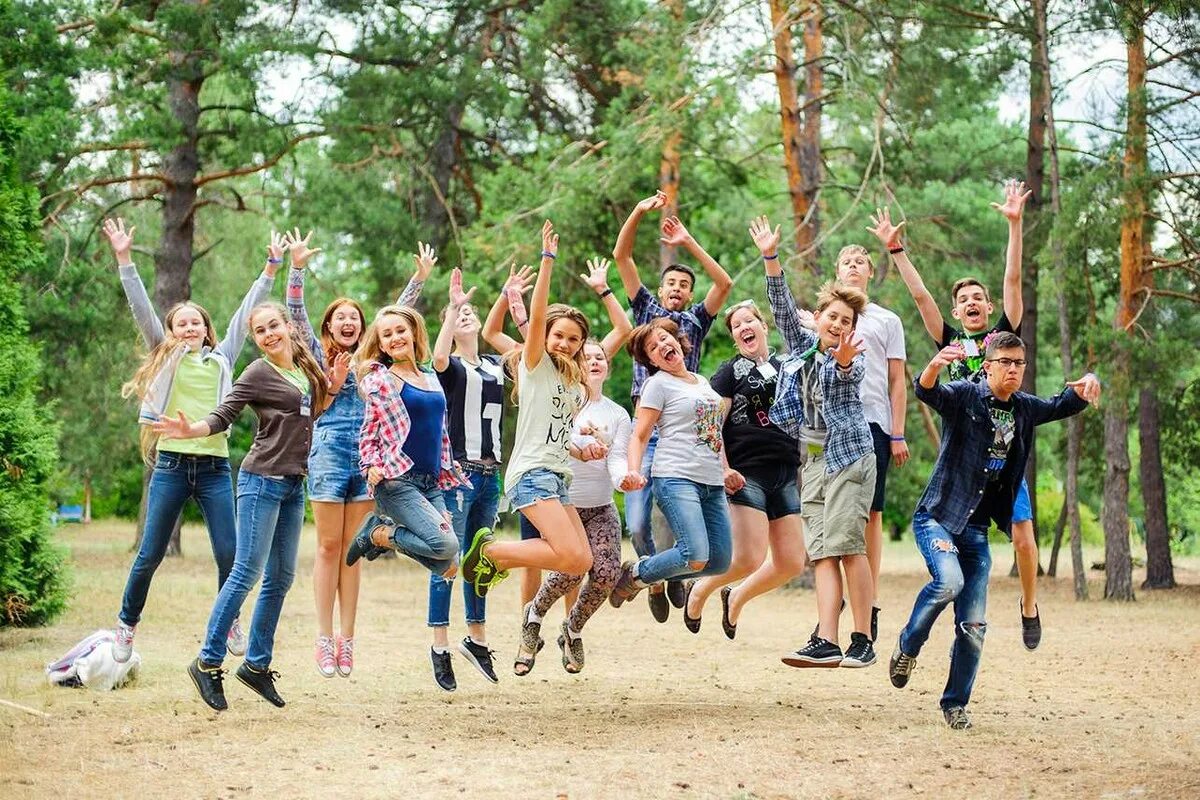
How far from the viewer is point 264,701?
853cm

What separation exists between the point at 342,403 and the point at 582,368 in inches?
52.0

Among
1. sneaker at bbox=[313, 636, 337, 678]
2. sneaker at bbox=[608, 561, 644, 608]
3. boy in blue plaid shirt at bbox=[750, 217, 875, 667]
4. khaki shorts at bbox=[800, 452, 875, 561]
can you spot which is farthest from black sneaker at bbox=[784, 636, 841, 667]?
sneaker at bbox=[313, 636, 337, 678]

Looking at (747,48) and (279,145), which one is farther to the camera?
(279,145)

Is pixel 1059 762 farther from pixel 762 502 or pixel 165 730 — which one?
pixel 165 730

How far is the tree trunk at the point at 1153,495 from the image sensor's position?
19891 millimetres

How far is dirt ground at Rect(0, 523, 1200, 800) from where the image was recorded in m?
6.21

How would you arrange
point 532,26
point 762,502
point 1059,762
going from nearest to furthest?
point 1059,762
point 762,502
point 532,26

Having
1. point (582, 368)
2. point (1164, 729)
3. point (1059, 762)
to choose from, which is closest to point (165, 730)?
point (582, 368)

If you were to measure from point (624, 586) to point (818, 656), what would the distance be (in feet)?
4.45

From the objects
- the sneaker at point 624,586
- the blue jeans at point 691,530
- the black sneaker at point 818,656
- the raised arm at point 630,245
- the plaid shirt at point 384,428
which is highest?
the raised arm at point 630,245

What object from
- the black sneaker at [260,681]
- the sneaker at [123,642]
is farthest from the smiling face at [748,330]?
the sneaker at [123,642]

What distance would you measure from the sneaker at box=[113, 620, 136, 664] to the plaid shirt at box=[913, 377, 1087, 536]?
179 inches

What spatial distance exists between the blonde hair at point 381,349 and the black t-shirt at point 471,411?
2.87ft

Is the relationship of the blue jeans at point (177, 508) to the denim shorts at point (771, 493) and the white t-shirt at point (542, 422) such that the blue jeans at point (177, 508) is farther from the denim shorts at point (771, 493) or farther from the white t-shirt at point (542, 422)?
the denim shorts at point (771, 493)
